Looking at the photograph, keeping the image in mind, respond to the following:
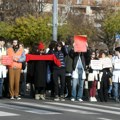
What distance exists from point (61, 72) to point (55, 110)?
10.9 ft

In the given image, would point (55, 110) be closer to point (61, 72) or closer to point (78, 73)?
point (61, 72)

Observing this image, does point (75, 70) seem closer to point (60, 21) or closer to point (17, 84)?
point (17, 84)

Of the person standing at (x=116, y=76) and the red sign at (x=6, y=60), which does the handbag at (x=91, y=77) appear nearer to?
the person standing at (x=116, y=76)

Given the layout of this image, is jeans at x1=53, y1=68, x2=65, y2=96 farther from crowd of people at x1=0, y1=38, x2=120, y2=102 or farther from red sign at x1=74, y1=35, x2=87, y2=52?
red sign at x1=74, y1=35, x2=87, y2=52

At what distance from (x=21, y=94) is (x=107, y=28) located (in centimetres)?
3964

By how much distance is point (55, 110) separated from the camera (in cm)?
1440

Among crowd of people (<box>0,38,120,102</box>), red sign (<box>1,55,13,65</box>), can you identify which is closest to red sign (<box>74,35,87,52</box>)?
crowd of people (<box>0,38,120,102</box>)

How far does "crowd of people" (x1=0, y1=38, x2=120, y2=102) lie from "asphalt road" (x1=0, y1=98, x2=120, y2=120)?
612 mm

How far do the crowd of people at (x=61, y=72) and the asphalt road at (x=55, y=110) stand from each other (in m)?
0.61

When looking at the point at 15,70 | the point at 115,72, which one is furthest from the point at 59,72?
the point at 115,72

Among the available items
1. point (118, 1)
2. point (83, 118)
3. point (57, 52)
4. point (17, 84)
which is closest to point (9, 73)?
point (17, 84)

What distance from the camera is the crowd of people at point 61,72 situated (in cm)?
1769

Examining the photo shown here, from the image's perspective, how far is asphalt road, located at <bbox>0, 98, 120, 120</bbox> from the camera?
42.3ft

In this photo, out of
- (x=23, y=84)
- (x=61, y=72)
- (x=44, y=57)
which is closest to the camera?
(x=61, y=72)
